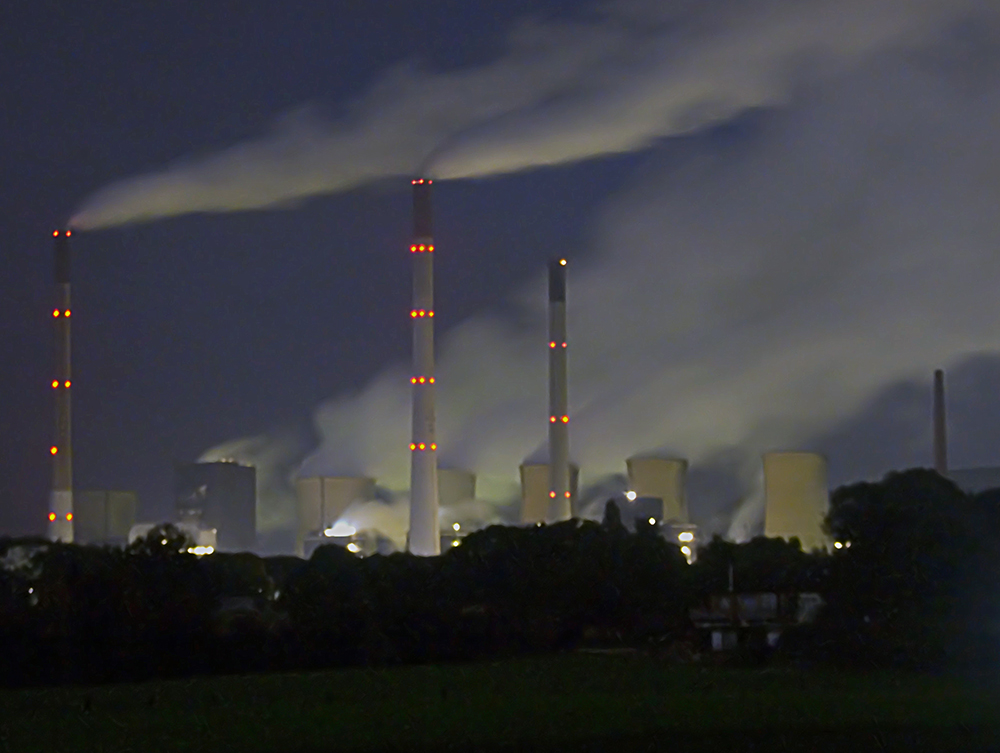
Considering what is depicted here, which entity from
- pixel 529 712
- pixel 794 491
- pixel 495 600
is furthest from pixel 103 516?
pixel 529 712

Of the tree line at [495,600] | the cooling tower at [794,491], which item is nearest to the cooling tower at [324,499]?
the cooling tower at [794,491]

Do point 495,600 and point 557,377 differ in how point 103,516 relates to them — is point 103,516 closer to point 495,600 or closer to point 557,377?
point 557,377

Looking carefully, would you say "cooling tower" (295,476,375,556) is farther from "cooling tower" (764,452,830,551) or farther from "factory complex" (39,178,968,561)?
"cooling tower" (764,452,830,551)

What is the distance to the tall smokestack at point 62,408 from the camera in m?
70.4

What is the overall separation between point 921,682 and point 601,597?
30.9ft

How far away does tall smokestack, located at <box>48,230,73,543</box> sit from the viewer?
7038cm

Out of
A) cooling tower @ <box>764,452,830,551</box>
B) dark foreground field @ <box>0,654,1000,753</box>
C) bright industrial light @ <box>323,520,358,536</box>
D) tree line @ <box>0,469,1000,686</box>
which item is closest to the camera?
dark foreground field @ <box>0,654,1000,753</box>

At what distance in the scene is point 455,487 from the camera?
7594 centimetres

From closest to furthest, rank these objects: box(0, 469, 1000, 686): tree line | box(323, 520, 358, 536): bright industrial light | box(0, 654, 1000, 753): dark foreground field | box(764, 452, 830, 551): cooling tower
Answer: box(0, 654, 1000, 753): dark foreground field → box(0, 469, 1000, 686): tree line → box(764, 452, 830, 551): cooling tower → box(323, 520, 358, 536): bright industrial light

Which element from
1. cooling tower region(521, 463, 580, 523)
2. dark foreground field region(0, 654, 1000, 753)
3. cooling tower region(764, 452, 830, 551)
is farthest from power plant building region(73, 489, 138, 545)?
dark foreground field region(0, 654, 1000, 753)

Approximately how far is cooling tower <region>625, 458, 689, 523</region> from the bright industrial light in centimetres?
1201

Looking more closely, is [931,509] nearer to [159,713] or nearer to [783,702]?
[783,702]

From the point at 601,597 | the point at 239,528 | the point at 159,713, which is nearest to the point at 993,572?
the point at 601,597

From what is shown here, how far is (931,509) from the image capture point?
2889 centimetres
